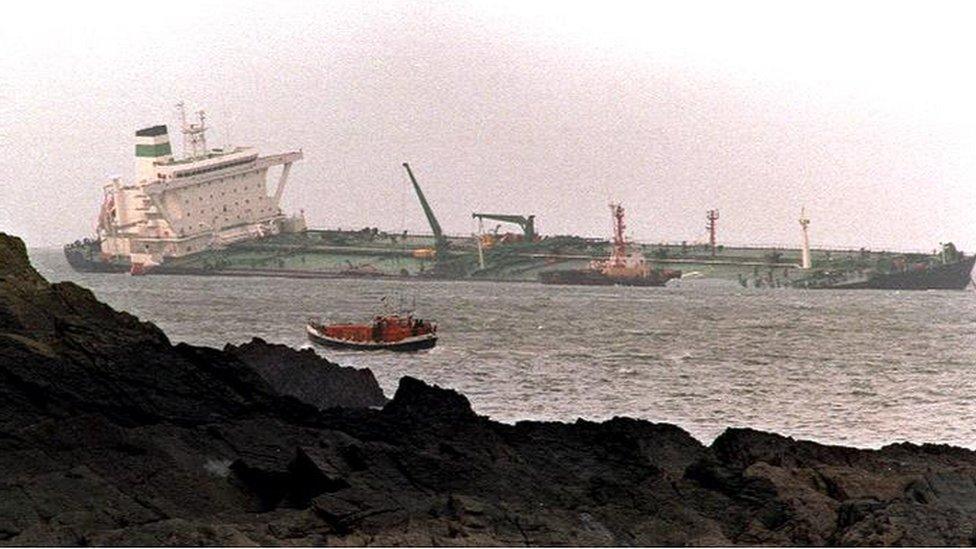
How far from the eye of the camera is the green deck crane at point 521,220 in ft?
74.5

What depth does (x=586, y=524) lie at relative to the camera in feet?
59.9

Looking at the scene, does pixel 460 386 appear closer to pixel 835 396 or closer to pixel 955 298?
pixel 835 396

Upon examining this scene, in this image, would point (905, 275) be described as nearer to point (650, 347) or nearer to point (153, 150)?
point (650, 347)

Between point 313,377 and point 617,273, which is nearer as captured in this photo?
point 313,377

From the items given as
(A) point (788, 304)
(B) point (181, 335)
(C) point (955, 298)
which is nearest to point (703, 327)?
(A) point (788, 304)

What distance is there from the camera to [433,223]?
74.8ft

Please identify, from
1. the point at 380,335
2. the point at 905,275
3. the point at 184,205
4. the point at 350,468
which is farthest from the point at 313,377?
the point at 905,275

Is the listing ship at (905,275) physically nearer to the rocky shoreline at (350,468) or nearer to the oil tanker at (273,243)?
the oil tanker at (273,243)

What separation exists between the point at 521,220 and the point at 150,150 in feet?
9.87

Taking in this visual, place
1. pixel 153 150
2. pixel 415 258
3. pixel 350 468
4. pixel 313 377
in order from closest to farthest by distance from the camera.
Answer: pixel 350 468
pixel 313 377
pixel 153 150
pixel 415 258

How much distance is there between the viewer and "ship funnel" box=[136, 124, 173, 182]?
75.1ft

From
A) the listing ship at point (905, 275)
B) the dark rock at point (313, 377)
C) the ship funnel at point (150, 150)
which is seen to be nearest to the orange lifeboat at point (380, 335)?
the dark rock at point (313, 377)

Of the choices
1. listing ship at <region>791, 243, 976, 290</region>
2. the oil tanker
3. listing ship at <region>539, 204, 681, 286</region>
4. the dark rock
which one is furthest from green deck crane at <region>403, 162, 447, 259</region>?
listing ship at <region>791, 243, 976, 290</region>

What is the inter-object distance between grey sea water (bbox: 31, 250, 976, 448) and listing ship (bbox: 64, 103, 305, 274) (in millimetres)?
229
